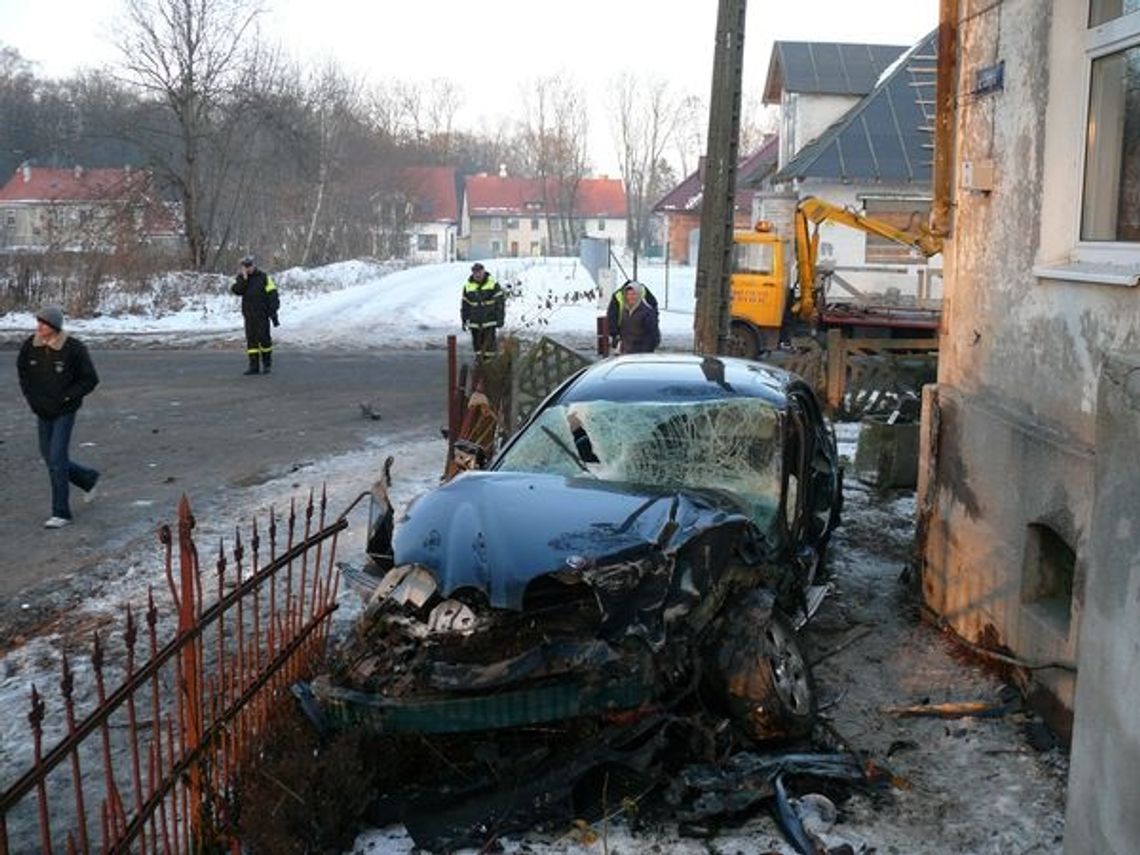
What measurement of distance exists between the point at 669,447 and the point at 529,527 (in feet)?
4.73

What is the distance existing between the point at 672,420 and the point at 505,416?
4.85 metres

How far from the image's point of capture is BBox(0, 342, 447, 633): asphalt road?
25.5 feet

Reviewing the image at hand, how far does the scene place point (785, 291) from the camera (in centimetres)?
1997

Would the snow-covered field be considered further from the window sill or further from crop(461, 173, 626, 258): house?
crop(461, 173, 626, 258): house

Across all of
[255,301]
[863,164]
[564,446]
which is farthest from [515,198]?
[564,446]

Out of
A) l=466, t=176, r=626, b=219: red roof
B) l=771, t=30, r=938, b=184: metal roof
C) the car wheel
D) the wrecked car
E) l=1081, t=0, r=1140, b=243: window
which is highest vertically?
l=466, t=176, r=626, b=219: red roof

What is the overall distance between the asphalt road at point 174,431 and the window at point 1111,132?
5.80m

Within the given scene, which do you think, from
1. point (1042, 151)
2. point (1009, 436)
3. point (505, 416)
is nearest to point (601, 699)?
point (1009, 436)

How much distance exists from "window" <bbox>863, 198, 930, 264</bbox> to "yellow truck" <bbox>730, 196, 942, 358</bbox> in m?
5.68

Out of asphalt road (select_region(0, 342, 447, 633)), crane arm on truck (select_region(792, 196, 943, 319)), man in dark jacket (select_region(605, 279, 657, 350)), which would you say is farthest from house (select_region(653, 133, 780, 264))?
man in dark jacket (select_region(605, 279, 657, 350))

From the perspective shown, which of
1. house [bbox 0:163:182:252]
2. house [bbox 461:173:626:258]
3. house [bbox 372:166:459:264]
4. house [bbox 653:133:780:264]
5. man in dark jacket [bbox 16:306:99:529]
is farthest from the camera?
house [bbox 461:173:626:258]

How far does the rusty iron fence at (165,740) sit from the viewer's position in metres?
3.05

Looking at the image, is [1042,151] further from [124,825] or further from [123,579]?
[123,579]

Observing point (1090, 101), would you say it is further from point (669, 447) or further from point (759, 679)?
point (759, 679)
